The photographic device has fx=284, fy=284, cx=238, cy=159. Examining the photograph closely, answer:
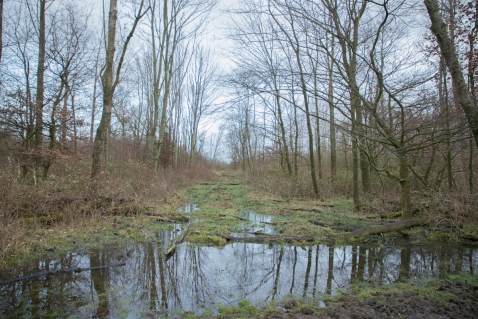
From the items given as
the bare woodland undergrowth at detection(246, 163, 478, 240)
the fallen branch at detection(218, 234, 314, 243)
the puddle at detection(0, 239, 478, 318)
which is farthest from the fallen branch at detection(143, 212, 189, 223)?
the bare woodland undergrowth at detection(246, 163, 478, 240)

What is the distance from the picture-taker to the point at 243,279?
411cm

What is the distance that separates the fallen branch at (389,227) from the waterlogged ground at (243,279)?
0.23m

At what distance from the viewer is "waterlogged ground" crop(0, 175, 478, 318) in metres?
3.12

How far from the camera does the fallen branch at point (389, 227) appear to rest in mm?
6129

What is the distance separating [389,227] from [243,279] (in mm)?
Answer: 4034

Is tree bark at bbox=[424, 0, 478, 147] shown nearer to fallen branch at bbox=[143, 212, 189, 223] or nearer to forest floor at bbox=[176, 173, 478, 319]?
forest floor at bbox=[176, 173, 478, 319]

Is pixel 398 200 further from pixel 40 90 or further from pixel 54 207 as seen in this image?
pixel 40 90

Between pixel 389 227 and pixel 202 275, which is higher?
pixel 389 227

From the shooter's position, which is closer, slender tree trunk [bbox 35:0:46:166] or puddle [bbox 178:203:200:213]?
puddle [bbox 178:203:200:213]

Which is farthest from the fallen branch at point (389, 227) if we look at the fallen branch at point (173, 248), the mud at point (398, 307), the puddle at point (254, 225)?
the fallen branch at point (173, 248)

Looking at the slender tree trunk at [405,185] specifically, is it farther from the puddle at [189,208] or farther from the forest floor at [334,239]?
the puddle at [189,208]

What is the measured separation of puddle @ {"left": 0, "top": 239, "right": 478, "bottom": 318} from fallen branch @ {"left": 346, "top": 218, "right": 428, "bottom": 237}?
38cm

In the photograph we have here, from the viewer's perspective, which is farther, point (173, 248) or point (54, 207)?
point (54, 207)

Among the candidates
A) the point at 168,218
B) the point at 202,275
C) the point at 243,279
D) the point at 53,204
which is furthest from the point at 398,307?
the point at 53,204
